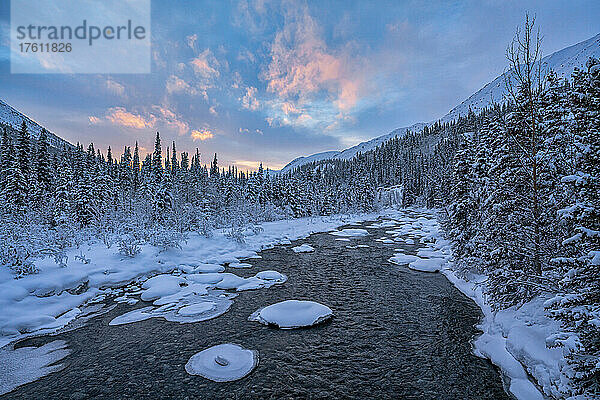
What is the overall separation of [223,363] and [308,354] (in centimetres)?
222

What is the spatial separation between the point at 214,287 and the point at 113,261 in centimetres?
521

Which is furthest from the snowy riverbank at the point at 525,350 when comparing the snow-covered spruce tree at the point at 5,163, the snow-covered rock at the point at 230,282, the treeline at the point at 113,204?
the snow-covered spruce tree at the point at 5,163

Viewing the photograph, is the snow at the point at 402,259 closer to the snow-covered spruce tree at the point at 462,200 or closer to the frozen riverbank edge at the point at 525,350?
the snow-covered spruce tree at the point at 462,200

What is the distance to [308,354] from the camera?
23.7 ft

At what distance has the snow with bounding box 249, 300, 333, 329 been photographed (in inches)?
351

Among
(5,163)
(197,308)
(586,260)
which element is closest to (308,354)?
(197,308)

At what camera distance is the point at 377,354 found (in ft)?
23.8

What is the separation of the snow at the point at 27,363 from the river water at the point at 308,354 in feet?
0.82

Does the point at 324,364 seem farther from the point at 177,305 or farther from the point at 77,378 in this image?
the point at 177,305

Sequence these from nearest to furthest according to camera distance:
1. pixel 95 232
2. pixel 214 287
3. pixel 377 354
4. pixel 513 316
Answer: pixel 377 354
pixel 513 316
pixel 214 287
pixel 95 232

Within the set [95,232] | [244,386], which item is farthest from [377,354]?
[95,232]

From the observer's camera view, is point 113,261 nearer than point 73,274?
No

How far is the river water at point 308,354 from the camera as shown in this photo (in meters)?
5.76

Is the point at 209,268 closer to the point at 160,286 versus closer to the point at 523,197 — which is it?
the point at 160,286
